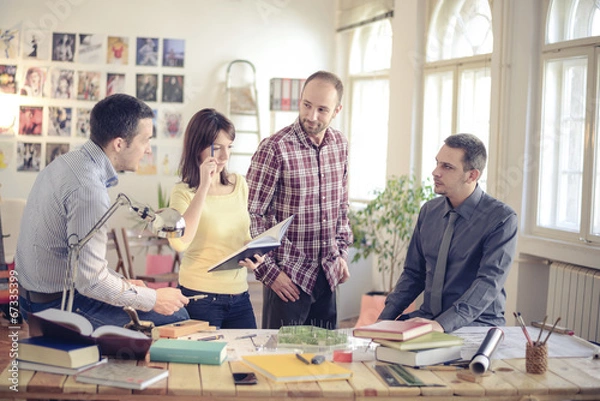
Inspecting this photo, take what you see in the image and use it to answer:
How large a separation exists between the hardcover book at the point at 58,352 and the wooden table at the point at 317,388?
0.05 m

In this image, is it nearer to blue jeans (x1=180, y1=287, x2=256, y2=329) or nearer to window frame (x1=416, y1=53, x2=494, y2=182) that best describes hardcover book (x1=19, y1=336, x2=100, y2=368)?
blue jeans (x1=180, y1=287, x2=256, y2=329)

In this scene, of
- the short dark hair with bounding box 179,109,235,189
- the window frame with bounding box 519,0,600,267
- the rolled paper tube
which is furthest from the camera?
the window frame with bounding box 519,0,600,267

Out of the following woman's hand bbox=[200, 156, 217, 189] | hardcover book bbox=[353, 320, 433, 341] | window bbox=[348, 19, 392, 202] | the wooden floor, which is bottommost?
the wooden floor

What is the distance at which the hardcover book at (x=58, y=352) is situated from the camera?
221cm

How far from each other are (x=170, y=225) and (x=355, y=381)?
2.52ft

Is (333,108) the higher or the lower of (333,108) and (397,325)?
the higher

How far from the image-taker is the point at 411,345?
2441 millimetres

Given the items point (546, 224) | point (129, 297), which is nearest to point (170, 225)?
point (129, 297)

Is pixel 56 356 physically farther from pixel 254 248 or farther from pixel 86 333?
pixel 254 248

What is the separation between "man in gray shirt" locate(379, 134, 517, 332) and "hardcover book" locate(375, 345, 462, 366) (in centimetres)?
49

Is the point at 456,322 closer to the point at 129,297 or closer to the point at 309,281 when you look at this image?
the point at 309,281

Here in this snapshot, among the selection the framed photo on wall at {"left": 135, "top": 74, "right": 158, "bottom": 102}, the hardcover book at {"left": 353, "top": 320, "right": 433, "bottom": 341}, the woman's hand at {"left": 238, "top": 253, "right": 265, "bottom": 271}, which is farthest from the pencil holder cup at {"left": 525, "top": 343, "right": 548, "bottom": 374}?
the framed photo on wall at {"left": 135, "top": 74, "right": 158, "bottom": 102}

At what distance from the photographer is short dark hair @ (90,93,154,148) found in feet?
8.75

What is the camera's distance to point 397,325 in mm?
2568
